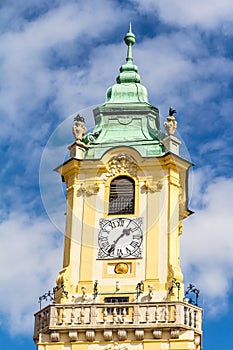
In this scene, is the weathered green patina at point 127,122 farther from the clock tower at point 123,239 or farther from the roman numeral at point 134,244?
the roman numeral at point 134,244

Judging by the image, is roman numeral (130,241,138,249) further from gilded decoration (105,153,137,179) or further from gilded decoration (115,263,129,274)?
gilded decoration (105,153,137,179)

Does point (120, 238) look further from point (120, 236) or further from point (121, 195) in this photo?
point (121, 195)

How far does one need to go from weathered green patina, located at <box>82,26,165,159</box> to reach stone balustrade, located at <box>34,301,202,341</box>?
22.4ft

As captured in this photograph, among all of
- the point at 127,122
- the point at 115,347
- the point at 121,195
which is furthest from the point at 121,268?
the point at 127,122

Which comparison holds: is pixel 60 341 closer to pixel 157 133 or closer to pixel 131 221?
pixel 131 221

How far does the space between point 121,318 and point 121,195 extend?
18.9 feet

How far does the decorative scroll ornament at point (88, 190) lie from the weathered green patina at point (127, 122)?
4.12 ft

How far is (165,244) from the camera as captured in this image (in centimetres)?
4475

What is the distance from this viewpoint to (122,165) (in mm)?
46531

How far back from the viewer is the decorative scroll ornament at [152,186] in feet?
151

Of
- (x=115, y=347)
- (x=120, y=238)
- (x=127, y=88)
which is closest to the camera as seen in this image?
(x=115, y=347)

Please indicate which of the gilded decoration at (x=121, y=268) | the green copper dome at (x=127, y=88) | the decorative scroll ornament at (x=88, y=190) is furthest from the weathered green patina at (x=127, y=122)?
the gilded decoration at (x=121, y=268)

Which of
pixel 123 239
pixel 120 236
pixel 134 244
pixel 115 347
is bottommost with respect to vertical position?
pixel 115 347

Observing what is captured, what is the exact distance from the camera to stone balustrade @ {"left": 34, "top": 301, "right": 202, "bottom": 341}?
1656 inches
